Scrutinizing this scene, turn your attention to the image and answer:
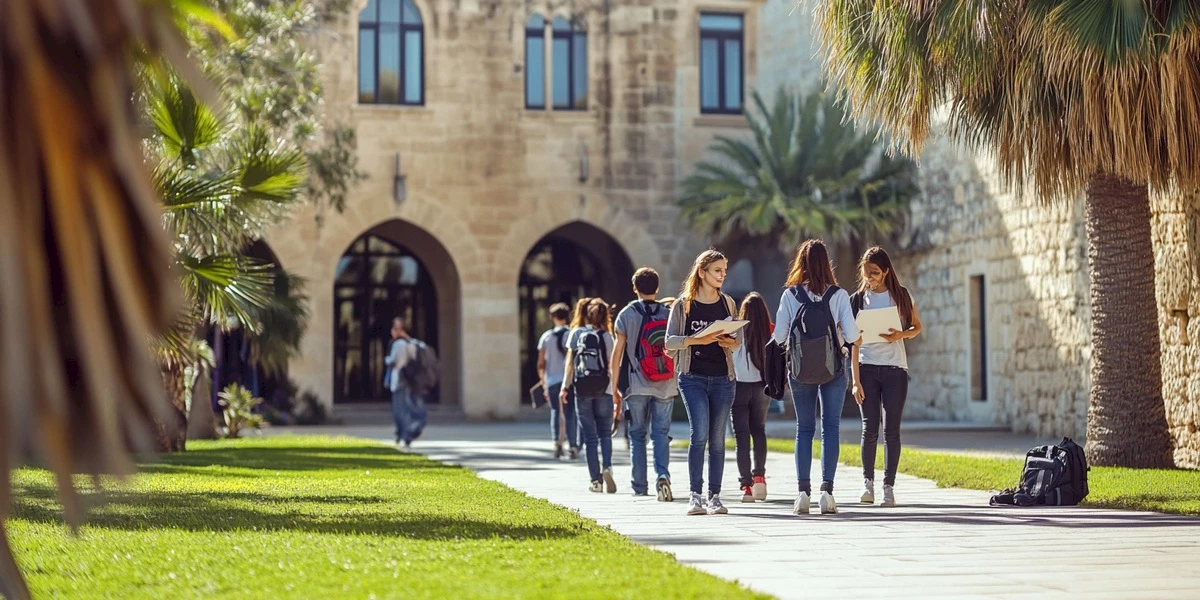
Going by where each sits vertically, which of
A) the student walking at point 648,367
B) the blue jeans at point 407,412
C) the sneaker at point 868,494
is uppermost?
the student walking at point 648,367

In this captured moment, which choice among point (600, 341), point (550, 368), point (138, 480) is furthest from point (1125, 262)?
point (138, 480)

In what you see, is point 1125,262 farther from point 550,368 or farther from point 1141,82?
point 550,368

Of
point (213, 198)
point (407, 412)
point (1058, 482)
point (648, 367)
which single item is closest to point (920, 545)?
point (1058, 482)

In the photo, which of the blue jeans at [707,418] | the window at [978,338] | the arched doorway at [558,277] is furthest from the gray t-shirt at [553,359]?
the arched doorway at [558,277]

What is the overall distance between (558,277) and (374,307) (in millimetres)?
3823

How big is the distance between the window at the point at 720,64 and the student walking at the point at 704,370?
20.1m

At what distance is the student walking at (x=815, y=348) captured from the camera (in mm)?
10391

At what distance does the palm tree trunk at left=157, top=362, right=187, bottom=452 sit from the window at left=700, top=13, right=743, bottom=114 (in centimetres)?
1435

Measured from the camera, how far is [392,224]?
103ft

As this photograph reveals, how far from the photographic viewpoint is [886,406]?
10930mm

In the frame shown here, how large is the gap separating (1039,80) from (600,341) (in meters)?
4.09

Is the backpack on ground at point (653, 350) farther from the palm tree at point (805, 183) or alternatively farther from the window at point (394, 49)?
the window at point (394, 49)

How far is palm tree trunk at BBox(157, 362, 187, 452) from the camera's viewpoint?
59.8ft

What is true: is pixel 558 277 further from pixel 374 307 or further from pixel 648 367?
pixel 648 367
